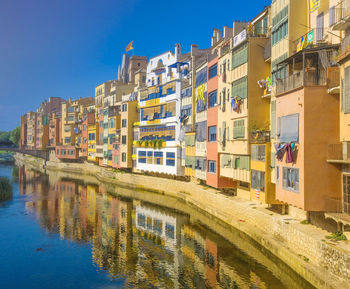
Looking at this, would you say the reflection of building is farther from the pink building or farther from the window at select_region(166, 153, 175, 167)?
the window at select_region(166, 153, 175, 167)

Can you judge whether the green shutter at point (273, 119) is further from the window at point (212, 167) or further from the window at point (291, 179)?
the window at point (212, 167)

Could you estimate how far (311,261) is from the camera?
Answer: 19297mm

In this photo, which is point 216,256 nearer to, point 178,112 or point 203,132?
point 203,132

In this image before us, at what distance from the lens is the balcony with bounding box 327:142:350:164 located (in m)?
19.1

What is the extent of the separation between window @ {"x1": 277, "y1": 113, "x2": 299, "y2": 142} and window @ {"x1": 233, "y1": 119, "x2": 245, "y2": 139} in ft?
23.7

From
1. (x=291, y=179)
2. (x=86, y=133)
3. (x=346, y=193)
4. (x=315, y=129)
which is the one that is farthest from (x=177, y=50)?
(x=86, y=133)

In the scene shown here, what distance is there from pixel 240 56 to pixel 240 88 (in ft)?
9.41

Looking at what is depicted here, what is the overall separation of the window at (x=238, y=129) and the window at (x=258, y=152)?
7.58 ft

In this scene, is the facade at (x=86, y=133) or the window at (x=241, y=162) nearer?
the window at (x=241, y=162)

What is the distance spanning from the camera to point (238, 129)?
32.9 meters

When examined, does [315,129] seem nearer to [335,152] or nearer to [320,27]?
[335,152]

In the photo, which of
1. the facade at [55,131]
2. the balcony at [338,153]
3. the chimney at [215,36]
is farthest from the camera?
the facade at [55,131]

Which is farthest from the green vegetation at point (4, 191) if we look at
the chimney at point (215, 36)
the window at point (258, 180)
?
the window at point (258, 180)

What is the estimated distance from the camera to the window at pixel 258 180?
93.5ft
